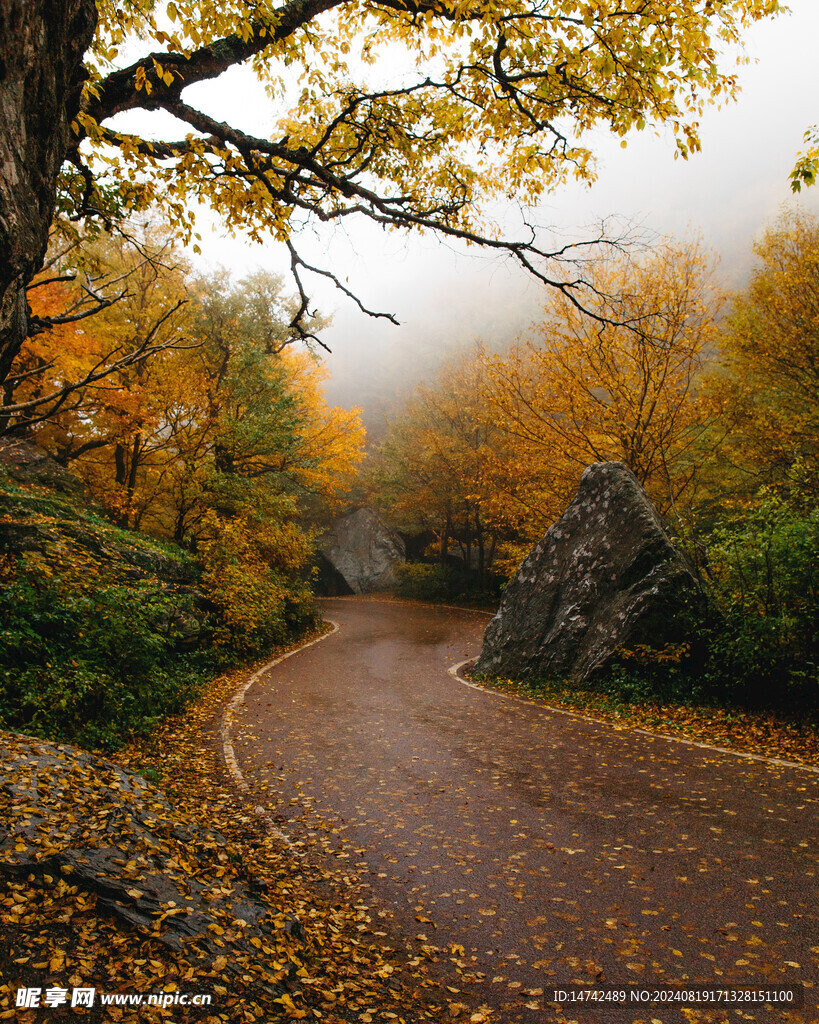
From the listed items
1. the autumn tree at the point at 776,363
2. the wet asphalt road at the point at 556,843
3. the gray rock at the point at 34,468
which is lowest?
the wet asphalt road at the point at 556,843

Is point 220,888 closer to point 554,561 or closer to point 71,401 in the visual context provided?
point 554,561

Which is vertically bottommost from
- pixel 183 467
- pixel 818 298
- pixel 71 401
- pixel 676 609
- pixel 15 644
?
pixel 15 644

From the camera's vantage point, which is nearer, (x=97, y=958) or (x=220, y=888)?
(x=97, y=958)

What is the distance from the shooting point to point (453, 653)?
14.6 m

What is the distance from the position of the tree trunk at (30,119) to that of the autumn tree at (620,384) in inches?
425

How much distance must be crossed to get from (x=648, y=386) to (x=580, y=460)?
2.28 metres

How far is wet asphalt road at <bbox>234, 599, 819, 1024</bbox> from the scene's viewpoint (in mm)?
3152

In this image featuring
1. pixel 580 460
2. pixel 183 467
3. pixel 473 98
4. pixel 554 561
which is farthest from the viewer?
pixel 183 467

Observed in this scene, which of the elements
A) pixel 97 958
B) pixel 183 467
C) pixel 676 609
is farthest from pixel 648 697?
pixel 183 467

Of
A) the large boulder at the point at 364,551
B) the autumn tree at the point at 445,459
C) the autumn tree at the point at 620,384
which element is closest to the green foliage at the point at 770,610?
the autumn tree at the point at 620,384

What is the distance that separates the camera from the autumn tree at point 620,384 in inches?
483

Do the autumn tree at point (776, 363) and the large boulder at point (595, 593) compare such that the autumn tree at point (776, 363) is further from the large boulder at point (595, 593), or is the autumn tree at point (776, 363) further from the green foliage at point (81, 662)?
the green foliage at point (81, 662)

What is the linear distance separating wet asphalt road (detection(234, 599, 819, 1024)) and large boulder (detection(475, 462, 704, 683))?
6.49 ft

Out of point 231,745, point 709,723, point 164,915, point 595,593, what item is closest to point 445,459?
point 595,593
